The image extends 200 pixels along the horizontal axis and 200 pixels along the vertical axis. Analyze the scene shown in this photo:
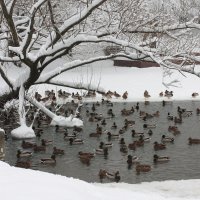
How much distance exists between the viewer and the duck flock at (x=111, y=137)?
14.3 metres

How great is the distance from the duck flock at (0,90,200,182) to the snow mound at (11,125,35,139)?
22 centimetres

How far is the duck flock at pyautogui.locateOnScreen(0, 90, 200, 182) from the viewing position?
46.9 feet

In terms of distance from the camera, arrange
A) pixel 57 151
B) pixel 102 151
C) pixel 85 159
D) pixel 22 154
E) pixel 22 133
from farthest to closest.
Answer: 1. pixel 22 133
2. pixel 102 151
3. pixel 57 151
4. pixel 22 154
5. pixel 85 159

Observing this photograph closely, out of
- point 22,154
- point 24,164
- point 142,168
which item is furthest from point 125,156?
point 24,164

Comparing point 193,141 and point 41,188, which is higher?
point 41,188

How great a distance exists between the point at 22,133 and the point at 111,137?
3072mm

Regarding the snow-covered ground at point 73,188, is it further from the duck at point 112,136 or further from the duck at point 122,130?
the duck at point 122,130

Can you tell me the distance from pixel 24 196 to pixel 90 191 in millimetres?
1159

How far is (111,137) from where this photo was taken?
1766cm

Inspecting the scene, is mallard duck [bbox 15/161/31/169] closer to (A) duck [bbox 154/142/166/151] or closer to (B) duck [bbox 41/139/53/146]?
(B) duck [bbox 41/139/53/146]

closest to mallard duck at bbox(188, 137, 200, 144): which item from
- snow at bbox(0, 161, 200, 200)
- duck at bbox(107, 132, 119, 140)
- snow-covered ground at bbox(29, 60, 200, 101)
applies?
duck at bbox(107, 132, 119, 140)

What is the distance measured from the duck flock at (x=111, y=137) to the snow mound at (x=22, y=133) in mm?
221

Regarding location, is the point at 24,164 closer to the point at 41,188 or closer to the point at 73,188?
the point at 73,188

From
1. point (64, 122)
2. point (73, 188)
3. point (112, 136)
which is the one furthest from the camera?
point (64, 122)
